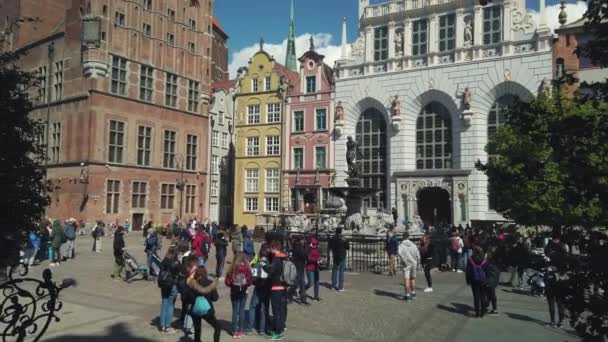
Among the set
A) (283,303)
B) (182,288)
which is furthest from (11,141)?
(283,303)

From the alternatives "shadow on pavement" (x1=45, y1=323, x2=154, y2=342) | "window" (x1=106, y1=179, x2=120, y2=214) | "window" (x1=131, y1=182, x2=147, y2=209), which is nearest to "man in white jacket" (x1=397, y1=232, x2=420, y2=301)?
"shadow on pavement" (x1=45, y1=323, x2=154, y2=342)

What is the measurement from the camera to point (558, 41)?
32.9m

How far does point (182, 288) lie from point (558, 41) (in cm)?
3380

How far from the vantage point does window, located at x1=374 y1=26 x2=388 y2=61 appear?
3985 centimetres

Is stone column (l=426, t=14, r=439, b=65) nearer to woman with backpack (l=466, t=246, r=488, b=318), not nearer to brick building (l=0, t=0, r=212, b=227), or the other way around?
brick building (l=0, t=0, r=212, b=227)

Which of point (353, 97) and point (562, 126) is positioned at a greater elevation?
point (353, 97)

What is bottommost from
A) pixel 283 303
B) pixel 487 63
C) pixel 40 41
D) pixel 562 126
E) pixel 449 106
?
pixel 283 303

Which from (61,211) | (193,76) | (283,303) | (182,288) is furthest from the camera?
(193,76)

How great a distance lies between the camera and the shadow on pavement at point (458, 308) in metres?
10.5

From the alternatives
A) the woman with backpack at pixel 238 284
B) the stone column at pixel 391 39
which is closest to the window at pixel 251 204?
the stone column at pixel 391 39

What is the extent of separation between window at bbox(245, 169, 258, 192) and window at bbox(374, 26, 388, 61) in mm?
15334

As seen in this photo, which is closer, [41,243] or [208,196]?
[41,243]

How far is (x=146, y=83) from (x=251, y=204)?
14337mm

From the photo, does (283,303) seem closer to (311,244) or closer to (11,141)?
(311,244)
